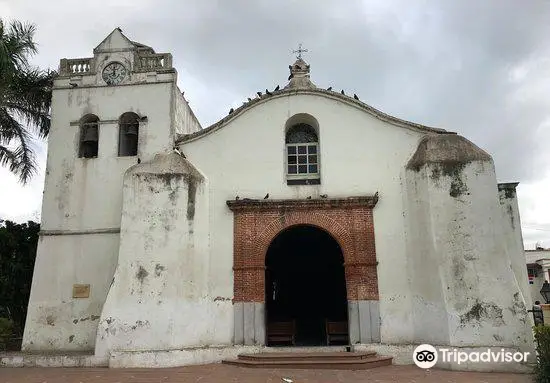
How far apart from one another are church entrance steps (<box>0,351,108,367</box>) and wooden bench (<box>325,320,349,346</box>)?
17.3ft

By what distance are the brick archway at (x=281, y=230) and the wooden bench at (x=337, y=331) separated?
78cm

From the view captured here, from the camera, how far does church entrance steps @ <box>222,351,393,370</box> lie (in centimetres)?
1034

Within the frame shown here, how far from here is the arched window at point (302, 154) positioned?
42.0 ft

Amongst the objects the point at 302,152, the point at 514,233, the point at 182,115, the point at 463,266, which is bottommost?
the point at 463,266

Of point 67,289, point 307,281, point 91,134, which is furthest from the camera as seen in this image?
point 307,281

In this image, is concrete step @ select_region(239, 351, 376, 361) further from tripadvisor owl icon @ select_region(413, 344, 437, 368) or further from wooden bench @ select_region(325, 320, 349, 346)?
wooden bench @ select_region(325, 320, 349, 346)

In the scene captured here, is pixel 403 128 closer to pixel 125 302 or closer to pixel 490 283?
pixel 490 283

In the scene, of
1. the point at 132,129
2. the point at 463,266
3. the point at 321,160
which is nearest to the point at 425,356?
the point at 463,266

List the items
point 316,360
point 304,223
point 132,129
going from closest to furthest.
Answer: point 316,360 < point 304,223 < point 132,129

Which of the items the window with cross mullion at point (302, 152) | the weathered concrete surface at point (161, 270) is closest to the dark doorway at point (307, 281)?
the window with cross mullion at point (302, 152)

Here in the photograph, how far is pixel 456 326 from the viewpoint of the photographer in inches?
419

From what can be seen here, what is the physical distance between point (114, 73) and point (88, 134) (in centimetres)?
188

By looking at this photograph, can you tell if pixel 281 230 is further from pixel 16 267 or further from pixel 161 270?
pixel 16 267

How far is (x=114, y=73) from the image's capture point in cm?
1397
